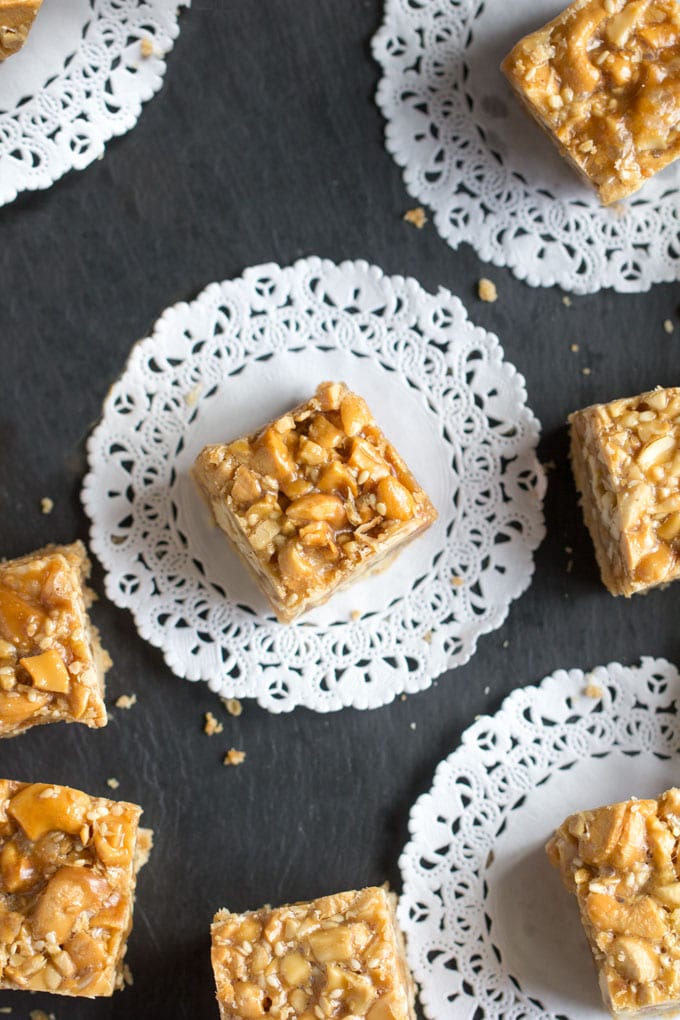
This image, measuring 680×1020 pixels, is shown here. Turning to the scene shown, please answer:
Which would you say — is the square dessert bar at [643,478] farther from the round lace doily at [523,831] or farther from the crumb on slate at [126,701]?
the crumb on slate at [126,701]

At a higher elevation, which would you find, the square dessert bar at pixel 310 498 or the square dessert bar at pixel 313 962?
the square dessert bar at pixel 310 498

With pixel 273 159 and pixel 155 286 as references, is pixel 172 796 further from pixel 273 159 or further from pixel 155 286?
pixel 273 159

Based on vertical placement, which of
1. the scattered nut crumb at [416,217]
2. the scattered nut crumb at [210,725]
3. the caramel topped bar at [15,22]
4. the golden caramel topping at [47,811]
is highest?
the caramel topped bar at [15,22]

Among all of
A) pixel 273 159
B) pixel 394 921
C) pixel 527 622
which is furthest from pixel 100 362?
pixel 394 921

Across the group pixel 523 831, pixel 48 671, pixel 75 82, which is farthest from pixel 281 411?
pixel 523 831

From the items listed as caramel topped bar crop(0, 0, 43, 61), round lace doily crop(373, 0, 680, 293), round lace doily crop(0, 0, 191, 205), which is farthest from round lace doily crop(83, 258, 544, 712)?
caramel topped bar crop(0, 0, 43, 61)

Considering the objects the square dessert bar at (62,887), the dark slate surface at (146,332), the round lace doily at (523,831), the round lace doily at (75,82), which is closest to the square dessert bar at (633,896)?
the round lace doily at (523,831)
